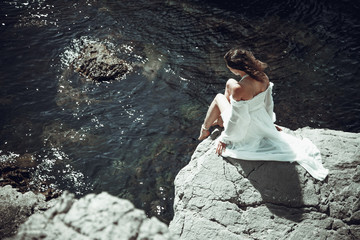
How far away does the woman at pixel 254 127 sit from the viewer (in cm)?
406

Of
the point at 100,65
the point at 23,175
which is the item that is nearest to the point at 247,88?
the point at 23,175

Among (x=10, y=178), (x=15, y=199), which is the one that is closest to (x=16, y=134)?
(x=10, y=178)

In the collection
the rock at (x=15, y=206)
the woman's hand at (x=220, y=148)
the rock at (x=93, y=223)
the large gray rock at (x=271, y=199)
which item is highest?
the rock at (x=93, y=223)

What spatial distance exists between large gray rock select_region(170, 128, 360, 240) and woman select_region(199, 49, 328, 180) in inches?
5.8

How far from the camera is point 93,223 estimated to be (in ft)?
5.59

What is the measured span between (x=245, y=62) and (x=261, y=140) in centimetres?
137

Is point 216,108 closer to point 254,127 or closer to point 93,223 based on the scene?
point 254,127

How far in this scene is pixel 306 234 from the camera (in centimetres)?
366

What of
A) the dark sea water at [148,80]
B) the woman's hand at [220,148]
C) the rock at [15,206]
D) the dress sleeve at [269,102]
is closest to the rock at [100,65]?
the dark sea water at [148,80]

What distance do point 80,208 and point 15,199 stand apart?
3.69 m

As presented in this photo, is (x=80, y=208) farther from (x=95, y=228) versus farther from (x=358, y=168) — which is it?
(x=358, y=168)

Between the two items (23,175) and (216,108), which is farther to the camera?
(23,175)

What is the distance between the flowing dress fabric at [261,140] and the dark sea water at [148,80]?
5.52 ft

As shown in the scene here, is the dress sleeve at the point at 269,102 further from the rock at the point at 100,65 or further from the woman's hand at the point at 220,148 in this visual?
the rock at the point at 100,65
